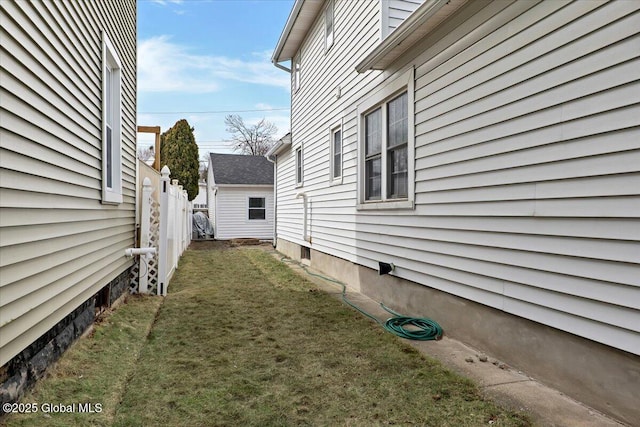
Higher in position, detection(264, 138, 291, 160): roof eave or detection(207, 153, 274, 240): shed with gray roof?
detection(264, 138, 291, 160): roof eave

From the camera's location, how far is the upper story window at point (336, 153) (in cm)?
764

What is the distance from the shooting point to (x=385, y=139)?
18.4 feet

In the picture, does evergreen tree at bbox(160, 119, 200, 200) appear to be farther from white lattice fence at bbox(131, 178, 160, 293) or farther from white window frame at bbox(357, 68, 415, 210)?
white window frame at bbox(357, 68, 415, 210)

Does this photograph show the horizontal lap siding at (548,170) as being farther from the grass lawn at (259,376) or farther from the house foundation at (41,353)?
the house foundation at (41,353)

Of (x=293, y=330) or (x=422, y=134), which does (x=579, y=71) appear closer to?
(x=422, y=134)

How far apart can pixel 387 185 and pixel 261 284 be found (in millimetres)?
3206

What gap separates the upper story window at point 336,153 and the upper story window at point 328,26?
1.86m

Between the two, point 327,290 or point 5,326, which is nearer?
point 5,326

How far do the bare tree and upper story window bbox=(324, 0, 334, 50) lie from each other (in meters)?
34.7

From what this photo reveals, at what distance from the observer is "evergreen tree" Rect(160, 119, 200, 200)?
21328mm

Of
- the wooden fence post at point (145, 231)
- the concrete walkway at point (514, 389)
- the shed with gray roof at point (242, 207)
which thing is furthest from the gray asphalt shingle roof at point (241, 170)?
the concrete walkway at point (514, 389)

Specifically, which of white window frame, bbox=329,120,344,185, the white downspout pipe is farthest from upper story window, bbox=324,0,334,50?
the white downspout pipe

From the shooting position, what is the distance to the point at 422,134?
4.64m

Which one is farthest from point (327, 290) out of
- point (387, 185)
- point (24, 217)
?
point (24, 217)
